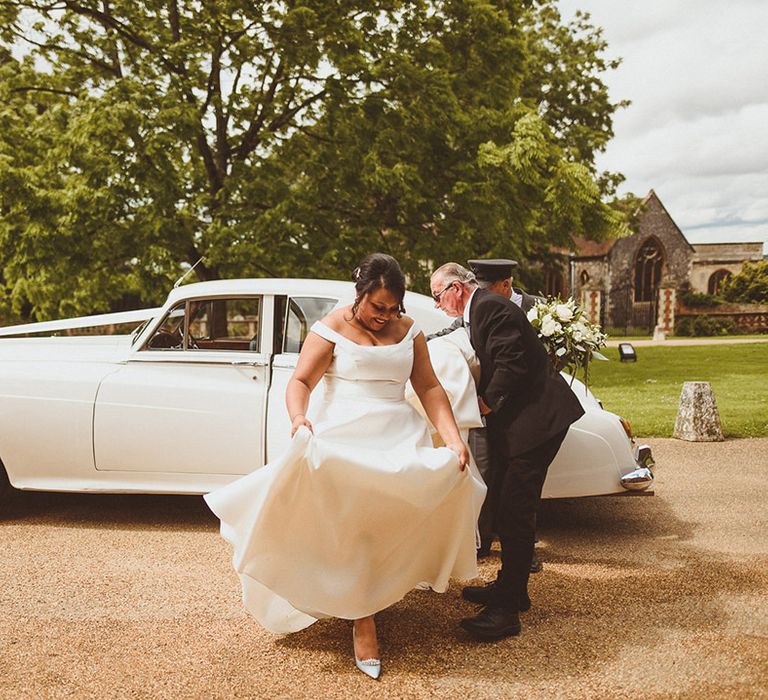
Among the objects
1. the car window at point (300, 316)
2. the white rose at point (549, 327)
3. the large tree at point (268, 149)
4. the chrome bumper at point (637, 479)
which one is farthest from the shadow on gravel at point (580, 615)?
the large tree at point (268, 149)

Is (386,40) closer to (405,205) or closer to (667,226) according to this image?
(405,205)

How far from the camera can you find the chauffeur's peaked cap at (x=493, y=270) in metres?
4.21

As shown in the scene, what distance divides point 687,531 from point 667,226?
160ft

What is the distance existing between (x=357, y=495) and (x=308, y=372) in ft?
2.03

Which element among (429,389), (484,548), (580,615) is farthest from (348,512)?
(484,548)

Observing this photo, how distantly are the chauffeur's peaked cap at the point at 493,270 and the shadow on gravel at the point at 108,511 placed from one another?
287 cm

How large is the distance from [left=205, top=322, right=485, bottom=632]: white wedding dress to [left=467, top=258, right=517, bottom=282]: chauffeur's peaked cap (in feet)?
3.67

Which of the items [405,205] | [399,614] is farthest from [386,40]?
[399,614]

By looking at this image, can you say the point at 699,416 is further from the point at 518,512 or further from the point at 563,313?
the point at 518,512

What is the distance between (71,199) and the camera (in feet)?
38.6

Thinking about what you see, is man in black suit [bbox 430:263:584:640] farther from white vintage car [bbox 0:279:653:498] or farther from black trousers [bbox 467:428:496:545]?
white vintage car [bbox 0:279:653:498]

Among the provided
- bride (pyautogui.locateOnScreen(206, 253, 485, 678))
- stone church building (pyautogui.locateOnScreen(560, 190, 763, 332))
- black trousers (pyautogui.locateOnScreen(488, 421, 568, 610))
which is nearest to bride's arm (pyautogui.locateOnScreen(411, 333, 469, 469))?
bride (pyautogui.locateOnScreen(206, 253, 485, 678))

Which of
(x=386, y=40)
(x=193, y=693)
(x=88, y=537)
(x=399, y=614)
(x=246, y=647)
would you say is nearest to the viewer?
(x=193, y=693)

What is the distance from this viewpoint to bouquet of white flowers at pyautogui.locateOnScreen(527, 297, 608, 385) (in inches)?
170
